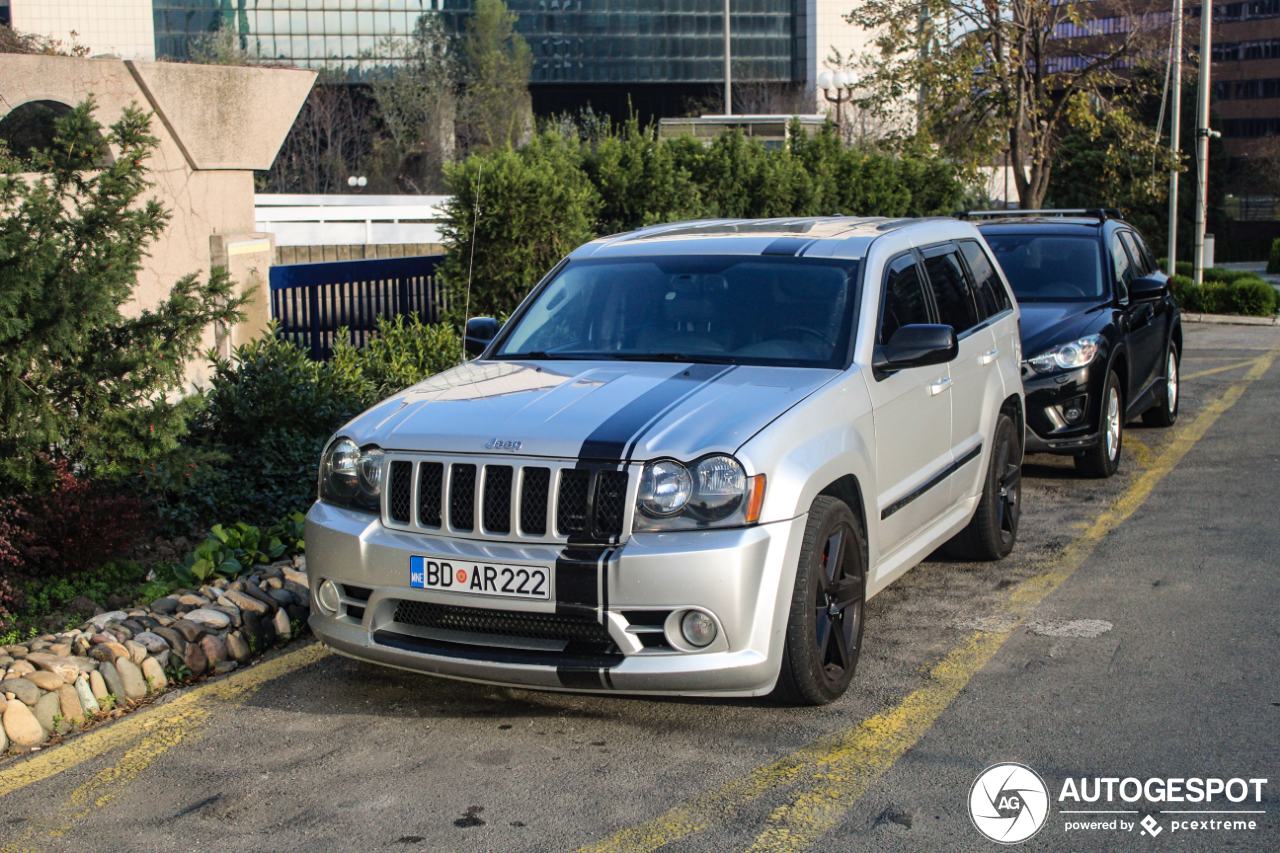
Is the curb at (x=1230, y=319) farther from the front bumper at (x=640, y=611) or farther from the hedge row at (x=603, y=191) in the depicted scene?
the front bumper at (x=640, y=611)

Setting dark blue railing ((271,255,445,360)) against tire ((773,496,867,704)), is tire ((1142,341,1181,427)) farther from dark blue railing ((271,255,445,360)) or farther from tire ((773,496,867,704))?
tire ((773,496,867,704))

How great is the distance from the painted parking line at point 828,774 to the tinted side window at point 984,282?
1742 millimetres

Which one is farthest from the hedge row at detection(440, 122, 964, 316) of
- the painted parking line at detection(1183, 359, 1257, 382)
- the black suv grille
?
the black suv grille

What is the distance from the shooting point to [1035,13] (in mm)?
23219

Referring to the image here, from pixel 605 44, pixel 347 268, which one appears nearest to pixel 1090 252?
pixel 347 268

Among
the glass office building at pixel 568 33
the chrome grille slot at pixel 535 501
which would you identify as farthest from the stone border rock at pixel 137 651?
the glass office building at pixel 568 33

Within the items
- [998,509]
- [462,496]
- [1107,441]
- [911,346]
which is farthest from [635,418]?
[1107,441]

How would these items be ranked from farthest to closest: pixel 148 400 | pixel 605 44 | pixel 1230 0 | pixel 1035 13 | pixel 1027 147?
pixel 1230 0
pixel 605 44
pixel 1027 147
pixel 1035 13
pixel 148 400

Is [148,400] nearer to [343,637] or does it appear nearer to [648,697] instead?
[343,637]

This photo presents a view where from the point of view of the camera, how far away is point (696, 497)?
16.5ft

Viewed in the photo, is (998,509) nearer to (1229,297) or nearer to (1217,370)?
(1217,370)

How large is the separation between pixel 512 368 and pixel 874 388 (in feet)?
4.98

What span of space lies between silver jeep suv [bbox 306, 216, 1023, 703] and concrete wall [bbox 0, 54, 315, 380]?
4.62 m

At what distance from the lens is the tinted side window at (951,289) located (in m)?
7.22
